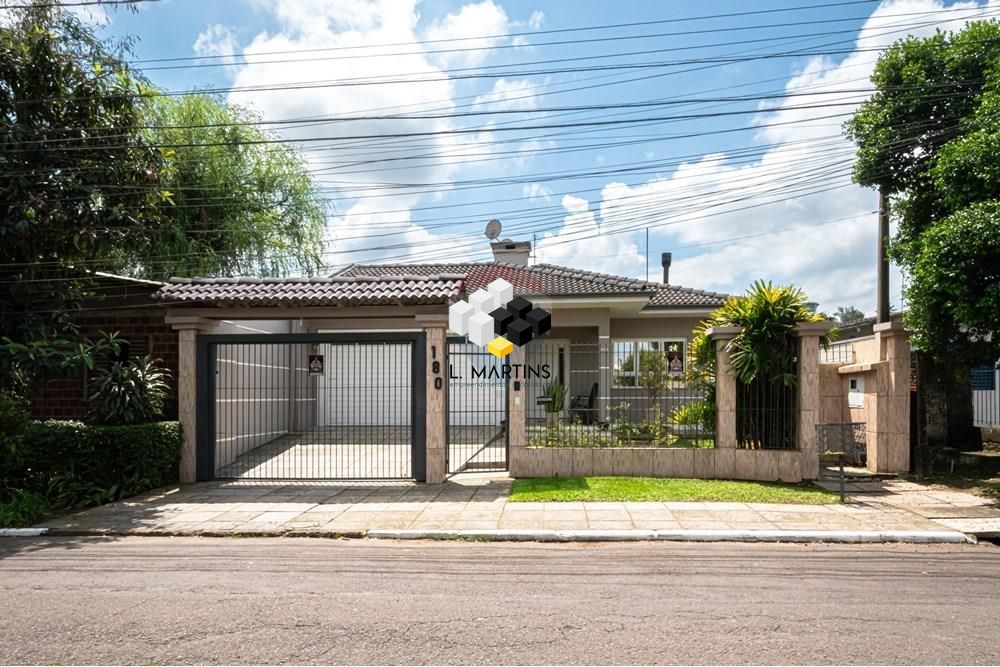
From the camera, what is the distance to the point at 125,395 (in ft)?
35.8

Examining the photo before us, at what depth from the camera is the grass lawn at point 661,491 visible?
9.66 metres

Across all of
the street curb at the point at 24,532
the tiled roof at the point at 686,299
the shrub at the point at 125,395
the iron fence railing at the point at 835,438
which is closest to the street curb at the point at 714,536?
the iron fence railing at the point at 835,438

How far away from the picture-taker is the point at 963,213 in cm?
909

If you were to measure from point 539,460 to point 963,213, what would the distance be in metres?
7.02

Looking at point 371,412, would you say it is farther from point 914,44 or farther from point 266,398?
point 914,44

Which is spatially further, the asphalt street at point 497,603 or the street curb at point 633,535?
the street curb at point 633,535

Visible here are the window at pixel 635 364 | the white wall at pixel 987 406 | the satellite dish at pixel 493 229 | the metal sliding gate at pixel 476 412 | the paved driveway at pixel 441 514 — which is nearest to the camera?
the paved driveway at pixel 441 514

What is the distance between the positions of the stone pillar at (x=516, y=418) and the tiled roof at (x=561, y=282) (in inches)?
184

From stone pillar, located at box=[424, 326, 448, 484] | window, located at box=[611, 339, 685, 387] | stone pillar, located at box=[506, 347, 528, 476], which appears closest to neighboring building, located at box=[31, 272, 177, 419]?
stone pillar, located at box=[424, 326, 448, 484]

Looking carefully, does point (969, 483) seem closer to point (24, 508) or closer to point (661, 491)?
point (661, 491)

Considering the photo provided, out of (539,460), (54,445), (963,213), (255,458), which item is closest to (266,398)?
(255,458)

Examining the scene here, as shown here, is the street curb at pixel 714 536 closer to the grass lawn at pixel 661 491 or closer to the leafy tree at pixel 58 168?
the grass lawn at pixel 661 491

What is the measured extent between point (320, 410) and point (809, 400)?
9.52 meters

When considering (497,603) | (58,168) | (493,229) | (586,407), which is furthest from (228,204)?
(497,603)
